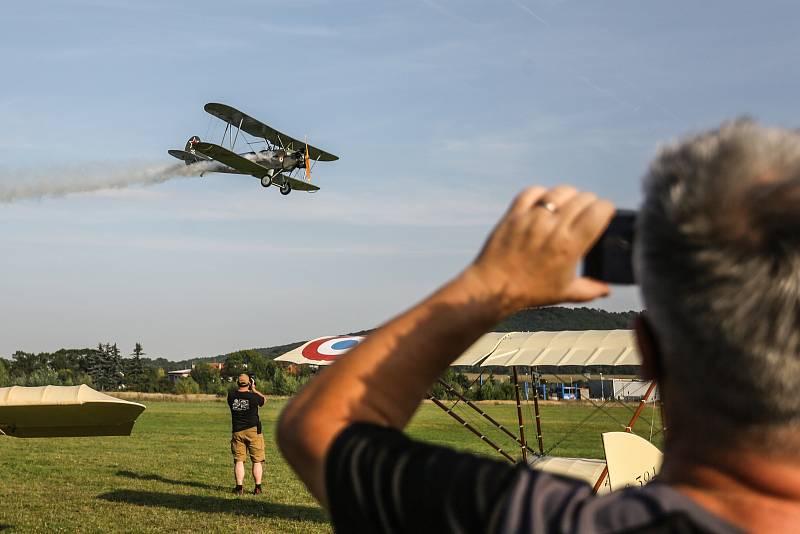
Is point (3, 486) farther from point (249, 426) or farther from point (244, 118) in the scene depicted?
point (244, 118)

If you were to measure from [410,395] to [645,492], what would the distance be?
266 millimetres

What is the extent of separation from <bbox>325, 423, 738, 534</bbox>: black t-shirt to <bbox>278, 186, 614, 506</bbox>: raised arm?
4 centimetres

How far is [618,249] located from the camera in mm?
914

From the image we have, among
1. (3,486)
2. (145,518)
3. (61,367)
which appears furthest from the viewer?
(61,367)

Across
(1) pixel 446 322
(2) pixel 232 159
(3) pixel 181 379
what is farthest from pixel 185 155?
(3) pixel 181 379

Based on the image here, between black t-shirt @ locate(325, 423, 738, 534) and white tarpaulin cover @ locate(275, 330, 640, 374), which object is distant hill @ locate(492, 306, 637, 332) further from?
black t-shirt @ locate(325, 423, 738, 534)

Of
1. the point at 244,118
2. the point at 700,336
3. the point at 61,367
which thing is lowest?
the point at 61,367

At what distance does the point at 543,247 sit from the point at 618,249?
0.25ft

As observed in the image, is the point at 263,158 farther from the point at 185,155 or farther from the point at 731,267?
the point at 731,267

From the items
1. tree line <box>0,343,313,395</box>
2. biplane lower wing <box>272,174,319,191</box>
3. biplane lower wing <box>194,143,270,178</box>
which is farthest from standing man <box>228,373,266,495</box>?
tree line <box>0,343,313,395</box>

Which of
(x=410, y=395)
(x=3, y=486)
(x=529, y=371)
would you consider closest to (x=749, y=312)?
(x=410, y=395)

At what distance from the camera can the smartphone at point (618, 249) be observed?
0.91 meters

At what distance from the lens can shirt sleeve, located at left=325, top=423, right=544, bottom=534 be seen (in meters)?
0.86

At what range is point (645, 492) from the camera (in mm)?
874
